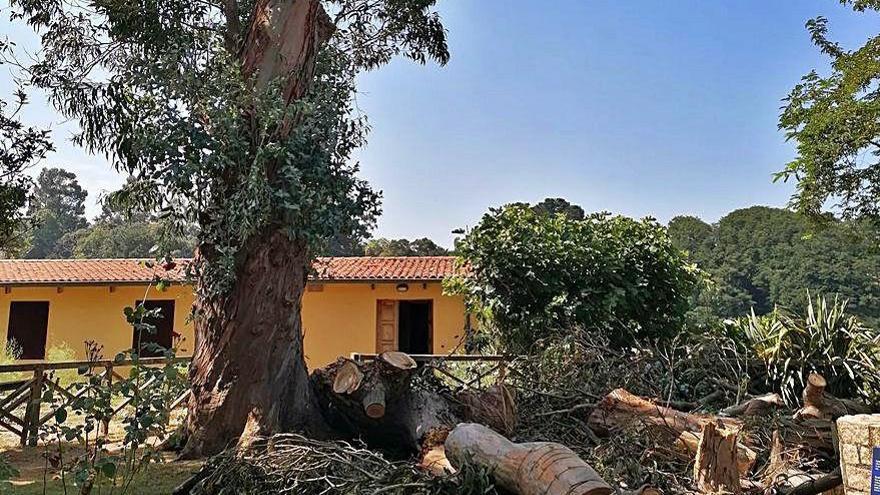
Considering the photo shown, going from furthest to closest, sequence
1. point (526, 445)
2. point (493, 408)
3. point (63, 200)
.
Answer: point (63, 200)
point (493, 408)
point (526, 445)

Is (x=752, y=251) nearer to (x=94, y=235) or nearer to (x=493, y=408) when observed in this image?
(x=493, y=408)

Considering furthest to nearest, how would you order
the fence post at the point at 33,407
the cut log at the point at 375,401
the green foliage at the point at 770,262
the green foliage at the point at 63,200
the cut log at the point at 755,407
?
the green foliage at the point at 63,200 → the green foliage at the point at 770,262 → the fence post at the point at 33,407 → the cut log at the point at 755,407 → the cut log at the point at 375,401

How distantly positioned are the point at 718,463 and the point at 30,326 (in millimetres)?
16523

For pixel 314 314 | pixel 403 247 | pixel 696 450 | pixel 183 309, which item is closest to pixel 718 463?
pixel 696 450

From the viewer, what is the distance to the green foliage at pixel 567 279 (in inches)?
337

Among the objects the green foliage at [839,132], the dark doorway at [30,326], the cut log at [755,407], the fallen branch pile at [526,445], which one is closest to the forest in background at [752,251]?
the green foliage at [839,132]

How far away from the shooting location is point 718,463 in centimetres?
410

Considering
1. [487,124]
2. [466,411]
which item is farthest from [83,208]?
A: [466,411]

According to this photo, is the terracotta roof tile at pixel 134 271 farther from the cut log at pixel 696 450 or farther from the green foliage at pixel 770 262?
the green foliage at pixel 770 262

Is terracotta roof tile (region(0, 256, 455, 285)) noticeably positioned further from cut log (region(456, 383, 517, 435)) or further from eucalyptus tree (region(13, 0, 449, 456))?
cut log (region(456, 383, 517, 435))

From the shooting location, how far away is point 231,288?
243 inches

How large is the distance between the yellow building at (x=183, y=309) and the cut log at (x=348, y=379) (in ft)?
26.9

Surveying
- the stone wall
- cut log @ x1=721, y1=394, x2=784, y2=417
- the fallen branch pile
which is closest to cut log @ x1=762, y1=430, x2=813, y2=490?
the fallen branch pile

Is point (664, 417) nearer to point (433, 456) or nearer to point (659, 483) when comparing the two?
point (659, 483)
